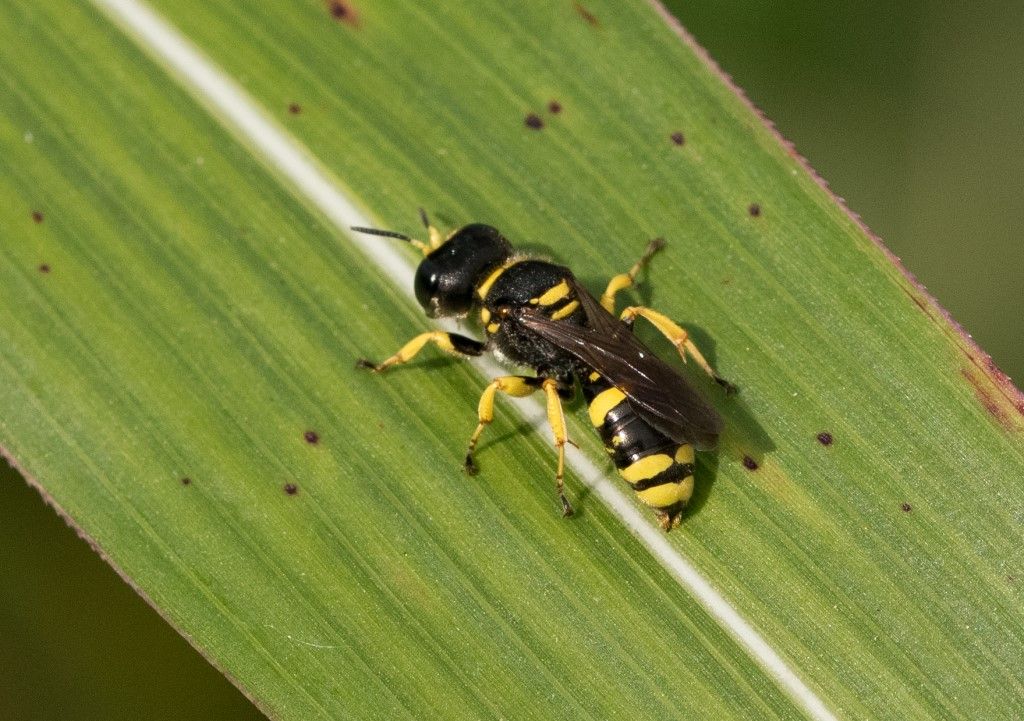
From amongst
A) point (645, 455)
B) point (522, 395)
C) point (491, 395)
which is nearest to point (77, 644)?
point (491, 395)

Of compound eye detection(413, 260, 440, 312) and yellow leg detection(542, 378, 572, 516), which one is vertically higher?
compound eye detection(413, 260, 440, 312)

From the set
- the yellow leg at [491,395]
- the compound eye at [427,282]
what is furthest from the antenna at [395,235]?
the yellow leg at [491,395]

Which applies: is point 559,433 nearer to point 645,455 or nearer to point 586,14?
point 645,455

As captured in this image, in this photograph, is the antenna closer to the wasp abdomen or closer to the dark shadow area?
the wasp abdomen

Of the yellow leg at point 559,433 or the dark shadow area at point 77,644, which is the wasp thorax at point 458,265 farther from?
the dark shadow area at point 77,644

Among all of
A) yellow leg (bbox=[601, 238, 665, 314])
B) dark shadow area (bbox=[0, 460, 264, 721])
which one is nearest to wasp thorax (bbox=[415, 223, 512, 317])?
yellow leg (bbox=[601, 238, 665, 314])
